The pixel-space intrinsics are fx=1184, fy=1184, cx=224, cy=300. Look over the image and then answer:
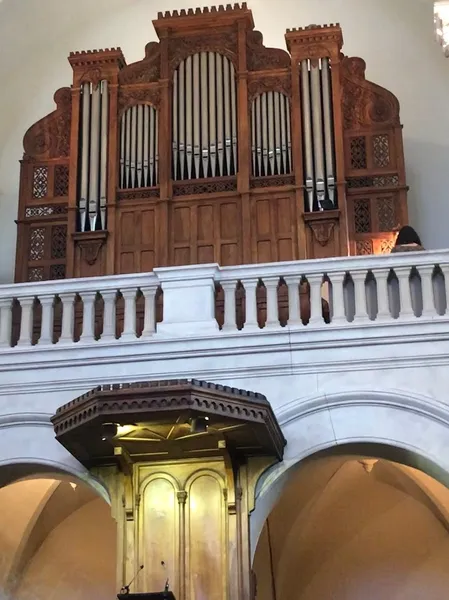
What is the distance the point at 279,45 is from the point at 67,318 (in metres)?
5.64

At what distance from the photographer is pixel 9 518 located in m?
12.1

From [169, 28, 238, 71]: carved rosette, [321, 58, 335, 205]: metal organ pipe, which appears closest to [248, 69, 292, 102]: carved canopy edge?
[321, 58, 335, 205]: metal organ pipe

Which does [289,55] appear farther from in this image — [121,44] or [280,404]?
[280,404]

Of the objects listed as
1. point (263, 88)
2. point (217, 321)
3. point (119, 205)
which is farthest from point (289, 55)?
point (217, 321)

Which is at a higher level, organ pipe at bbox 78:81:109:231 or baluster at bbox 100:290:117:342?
organ pipe at bbox 78:81:109:231

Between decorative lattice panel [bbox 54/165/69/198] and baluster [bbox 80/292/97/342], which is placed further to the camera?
decorative lattice panel [bbox 54/165/69/198]

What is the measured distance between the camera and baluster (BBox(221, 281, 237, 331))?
32.0 ft

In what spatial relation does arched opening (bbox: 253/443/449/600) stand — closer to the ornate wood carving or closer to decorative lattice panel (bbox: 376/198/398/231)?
decorative lattice panel (bbox: 376/198/398/231)

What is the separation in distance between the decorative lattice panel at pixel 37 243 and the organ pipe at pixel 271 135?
2427 millimetres

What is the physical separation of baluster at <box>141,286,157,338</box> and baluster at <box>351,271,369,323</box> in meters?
1.68

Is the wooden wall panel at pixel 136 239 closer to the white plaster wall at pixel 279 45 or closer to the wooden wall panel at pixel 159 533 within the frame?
the white plaster wall at pixel 279 45

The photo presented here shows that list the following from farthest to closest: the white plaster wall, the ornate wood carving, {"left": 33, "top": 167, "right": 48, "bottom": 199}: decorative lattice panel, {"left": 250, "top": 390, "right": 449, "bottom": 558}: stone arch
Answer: the white plaster wall < {"left": 33, "top": 167, "right": 48, "bottom": 199}: decorative lattice panel < the ornate wood carving < {"left": 250, "top": 390, "right": 449, "bottom": 558}: stone arch

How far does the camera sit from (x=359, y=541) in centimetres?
1276

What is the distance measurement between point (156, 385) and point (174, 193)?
452 cm
